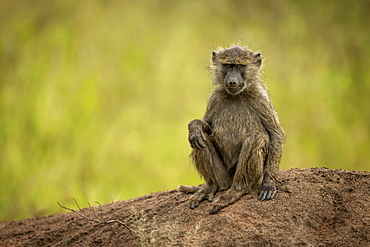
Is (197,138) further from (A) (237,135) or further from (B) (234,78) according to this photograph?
(B) (234,78)

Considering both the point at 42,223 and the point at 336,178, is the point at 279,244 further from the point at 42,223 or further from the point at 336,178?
the point at 42,223

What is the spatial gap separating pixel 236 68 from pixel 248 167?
1180mm

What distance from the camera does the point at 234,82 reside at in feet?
18.6

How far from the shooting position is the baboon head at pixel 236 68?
5746 mm

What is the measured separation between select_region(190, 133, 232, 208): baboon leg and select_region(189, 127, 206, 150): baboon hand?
21cm

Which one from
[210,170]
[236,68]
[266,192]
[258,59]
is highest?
[258,59]

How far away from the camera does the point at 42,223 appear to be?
6.80 metres

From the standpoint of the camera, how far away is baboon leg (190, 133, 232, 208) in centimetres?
581

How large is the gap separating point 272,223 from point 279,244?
0.32 meters

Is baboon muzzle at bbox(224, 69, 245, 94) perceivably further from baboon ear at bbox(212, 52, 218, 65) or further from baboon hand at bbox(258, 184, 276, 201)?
baboon hand at bbox(258, 184, 276, 201)

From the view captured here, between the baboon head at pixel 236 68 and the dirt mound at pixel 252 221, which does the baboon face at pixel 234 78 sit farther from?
the dirt mound at pixel 252 221

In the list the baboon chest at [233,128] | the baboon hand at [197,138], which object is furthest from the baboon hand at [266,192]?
the baboon hand at [197,138]

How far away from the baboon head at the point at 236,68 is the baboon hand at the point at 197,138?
606 mm

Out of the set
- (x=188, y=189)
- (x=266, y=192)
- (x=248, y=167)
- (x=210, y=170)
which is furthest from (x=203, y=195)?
(x=266, y=192)
